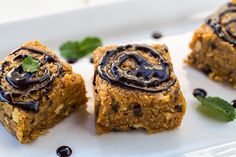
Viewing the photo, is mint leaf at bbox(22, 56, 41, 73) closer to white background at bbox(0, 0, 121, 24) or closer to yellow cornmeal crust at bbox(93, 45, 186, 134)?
Result: yellow cornmeal crust at bbox(93, 45, 186, 134)

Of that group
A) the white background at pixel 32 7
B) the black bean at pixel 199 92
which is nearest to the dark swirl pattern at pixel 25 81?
the white background at pixel 32 7

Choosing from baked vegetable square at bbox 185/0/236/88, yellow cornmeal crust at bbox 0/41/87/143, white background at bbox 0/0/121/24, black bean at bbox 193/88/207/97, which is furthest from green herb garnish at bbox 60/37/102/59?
black bean at bbox 193/88/207/97

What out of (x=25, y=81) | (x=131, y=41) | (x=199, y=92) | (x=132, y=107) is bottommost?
(x=199, y=92)

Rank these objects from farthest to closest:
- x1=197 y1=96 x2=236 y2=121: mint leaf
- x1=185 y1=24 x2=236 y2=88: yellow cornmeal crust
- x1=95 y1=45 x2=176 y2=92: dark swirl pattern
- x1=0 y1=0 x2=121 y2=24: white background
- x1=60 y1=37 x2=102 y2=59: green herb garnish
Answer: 1. x1=0 y1=0 x2=121 y2=24: white background
2. x1=60 y1=37 x2=102 y2=59: green herb garnish
3. x1=185 y1=24 x2=236 y2=88: yellow cornmeal crust
4. x1=197 y1=96 x2=236 y2=121: mint leaf
5. x1=95 y1=45 x2=176 y2=92: dark swirl pattern

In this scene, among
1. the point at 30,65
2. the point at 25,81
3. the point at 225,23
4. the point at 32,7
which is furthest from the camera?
the point at 32,7

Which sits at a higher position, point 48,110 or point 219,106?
point 48,110

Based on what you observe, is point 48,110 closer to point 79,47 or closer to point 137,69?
point 137,69

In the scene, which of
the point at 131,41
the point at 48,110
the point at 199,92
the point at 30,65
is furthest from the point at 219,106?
the point at 30,65
